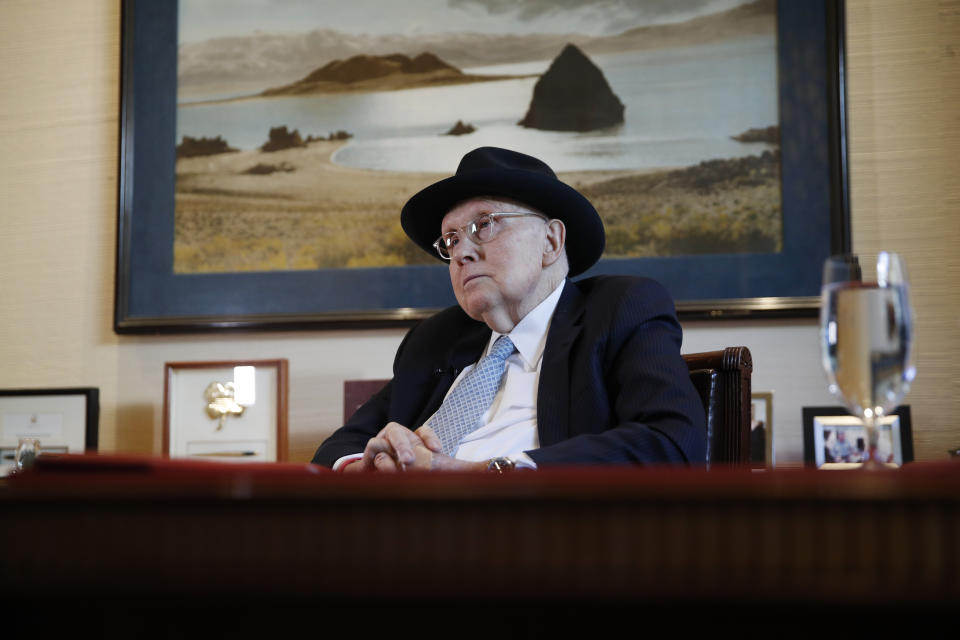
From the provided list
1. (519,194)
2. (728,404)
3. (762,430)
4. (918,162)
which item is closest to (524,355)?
(519,194)

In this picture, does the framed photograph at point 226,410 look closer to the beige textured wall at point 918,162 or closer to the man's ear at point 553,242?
the man's ear at point 553,242

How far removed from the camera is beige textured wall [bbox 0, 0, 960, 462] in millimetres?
2449

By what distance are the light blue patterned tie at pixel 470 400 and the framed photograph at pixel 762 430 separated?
88 cm

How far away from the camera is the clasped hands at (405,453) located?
1.53 metres

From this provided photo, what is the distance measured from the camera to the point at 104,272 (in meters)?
2.84

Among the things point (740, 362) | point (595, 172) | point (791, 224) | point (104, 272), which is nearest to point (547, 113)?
point (595, 172)

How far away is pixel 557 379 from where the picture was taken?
5.85ft

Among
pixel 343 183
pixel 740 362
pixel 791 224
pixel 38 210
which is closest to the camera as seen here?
pixel 740 362

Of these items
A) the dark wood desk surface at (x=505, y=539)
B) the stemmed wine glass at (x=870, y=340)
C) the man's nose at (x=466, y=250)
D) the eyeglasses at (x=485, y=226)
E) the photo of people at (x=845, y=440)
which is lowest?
the photo of people at (x=845, y=440)

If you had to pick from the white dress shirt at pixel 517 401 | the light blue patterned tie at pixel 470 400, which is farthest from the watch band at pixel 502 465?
the light blue patterned tie at pixel 470 400

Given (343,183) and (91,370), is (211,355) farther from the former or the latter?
(343,183)

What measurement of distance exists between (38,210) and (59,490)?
9.44 feet

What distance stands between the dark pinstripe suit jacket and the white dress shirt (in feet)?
0.20

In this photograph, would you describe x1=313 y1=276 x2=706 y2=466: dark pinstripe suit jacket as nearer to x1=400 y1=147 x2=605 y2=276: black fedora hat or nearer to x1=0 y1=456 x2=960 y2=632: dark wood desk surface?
x1=400 y1=147 x2=605 y2=276: black fedora hat
